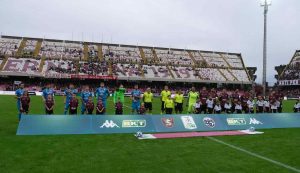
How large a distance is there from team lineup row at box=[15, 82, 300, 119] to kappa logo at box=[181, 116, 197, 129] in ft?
10.3

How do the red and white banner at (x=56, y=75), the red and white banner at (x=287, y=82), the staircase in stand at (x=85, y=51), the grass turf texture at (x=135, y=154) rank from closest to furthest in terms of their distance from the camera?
the grass turf texture at (x=135, y=154)
the red and white banner at (x=56, y=75)
the red and white banner at (x=287, y=82)
the staircase in stand at (x=85, y=51)

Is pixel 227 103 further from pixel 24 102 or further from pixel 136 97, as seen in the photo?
pixel 24 102

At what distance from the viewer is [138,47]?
72562 millimetres

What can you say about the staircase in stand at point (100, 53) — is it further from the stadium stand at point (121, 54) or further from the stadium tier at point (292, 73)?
the stadium tier at point (292, 73)

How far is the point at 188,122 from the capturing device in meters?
13.9

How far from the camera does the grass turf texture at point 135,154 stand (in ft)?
25.6

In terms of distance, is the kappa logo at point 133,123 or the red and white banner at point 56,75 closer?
the kappa logo at point 133,123

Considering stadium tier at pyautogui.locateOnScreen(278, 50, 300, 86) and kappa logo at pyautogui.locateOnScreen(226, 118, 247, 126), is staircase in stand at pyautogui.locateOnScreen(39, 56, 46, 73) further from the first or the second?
stadium tier at pyautogui.locateOnScreen(278, 50, 300, 86)

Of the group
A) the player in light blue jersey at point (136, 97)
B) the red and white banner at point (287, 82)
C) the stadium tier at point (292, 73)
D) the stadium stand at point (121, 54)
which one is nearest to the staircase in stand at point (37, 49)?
the stadium stand at point (121, 54)

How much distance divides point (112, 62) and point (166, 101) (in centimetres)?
4638

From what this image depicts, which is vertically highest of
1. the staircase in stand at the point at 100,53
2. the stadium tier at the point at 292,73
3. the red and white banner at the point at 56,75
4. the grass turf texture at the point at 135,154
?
the staircase in stand at the point at 100,53

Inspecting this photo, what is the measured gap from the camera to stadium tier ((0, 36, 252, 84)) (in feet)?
187

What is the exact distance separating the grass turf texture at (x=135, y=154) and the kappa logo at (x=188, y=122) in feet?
6.32

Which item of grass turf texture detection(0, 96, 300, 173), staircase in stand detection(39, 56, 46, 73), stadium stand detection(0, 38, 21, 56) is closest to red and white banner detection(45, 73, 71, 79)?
staircase in stand detection(39, 56, 46, 73)
